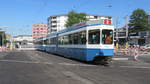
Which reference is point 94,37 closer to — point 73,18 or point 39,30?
point 73,18

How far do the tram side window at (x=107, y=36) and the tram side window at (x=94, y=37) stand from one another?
344 millimetres

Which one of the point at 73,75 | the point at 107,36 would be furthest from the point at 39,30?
the point at 73,75

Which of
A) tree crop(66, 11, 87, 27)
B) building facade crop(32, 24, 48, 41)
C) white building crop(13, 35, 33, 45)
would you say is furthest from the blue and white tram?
building facade crop(32, 24, 48, 41)

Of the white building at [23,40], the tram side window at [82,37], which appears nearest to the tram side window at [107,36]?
the tram side window at [82,37]

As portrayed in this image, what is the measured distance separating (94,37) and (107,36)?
899 millimetres

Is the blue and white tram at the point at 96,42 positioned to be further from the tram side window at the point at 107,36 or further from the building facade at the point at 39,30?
the building facade at the point at 39,30

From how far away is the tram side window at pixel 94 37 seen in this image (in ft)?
56.0

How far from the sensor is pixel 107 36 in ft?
56.5

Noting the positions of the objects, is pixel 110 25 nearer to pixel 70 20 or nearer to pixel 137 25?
pixel 70 20

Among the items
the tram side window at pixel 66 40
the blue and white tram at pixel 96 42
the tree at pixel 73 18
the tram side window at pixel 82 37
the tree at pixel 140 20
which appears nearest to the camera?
the blue and white tram at pixel 96 42

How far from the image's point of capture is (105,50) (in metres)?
16.9

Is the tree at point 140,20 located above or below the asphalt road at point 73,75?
above

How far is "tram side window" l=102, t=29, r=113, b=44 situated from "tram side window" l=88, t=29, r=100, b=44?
1.13 feet

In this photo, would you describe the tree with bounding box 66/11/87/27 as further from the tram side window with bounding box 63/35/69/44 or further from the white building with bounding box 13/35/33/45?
the tram side window with bounding box 63/35/69/44
